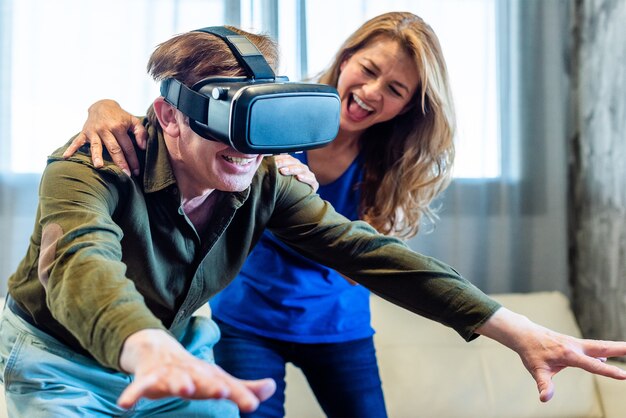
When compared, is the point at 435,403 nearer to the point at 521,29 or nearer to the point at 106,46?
the point at 521,29

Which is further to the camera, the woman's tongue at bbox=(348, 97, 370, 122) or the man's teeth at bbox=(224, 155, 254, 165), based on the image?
the woman's tongue at bbox=(348, 97, 370, 122)

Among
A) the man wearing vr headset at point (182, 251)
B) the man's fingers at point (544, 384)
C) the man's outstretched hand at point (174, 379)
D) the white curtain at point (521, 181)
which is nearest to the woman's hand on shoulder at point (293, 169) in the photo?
the man wearing vr headset at point (182, 251)

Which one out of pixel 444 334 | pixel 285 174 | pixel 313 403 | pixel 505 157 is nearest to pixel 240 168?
pixel 285 174

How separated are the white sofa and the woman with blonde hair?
587 mm

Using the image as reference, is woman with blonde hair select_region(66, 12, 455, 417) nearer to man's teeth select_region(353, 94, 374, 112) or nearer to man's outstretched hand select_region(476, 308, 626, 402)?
man's teeth select_region(353, 94, 374, 112)

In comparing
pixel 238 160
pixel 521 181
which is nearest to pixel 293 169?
pixel 238 160

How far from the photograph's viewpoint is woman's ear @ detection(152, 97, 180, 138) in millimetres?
1185

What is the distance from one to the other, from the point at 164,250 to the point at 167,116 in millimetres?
205

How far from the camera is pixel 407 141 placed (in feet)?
A: 5.85

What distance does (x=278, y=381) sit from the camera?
1626mm

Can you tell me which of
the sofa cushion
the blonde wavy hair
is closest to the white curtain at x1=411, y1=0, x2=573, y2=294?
the sofa cushion

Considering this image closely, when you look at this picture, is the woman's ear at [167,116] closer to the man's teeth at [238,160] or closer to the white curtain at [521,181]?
the man's teeth at [238,160]

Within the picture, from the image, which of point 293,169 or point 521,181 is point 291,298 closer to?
point 293,169

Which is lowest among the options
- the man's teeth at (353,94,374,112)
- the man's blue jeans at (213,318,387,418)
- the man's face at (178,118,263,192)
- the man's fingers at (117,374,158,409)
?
the man's blue jeans at (213,318,387,418)
